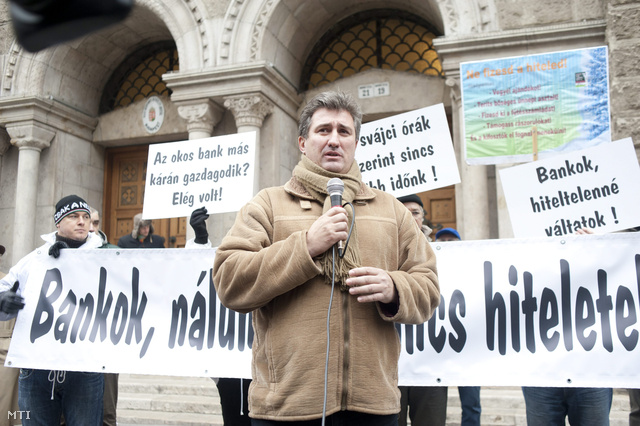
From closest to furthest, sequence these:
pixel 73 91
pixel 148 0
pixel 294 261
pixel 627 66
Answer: pixel 294 261 < pixel 627 66 < pixel 148 0 < pixel 73 91

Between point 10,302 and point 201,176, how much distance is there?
72.5 inches

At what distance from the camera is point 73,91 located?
33.5ft

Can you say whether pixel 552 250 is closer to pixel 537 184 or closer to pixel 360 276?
pixel 537 184

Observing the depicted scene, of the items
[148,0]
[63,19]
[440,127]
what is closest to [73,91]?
[148,0]

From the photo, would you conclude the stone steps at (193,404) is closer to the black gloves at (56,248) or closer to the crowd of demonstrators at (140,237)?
the crowd of demonstrators at (140,237)

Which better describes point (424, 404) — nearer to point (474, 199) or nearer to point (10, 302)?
point (10, 302)

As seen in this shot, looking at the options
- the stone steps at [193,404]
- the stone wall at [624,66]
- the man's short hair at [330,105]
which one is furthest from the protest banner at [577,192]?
the stone wall at [624,66]

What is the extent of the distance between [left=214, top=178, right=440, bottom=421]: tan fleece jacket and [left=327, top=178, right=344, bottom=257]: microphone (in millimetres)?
110

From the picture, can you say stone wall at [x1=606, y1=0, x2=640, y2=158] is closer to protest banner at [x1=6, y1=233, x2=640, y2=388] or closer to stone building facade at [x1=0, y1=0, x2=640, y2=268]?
stone building facade at [x1=0, y1=0, x2=640, y2=268]

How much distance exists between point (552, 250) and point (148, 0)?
25.1ft

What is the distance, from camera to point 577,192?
388cm

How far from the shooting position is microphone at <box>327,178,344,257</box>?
1.86 meters

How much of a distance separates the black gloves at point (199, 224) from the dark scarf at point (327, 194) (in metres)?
1.88

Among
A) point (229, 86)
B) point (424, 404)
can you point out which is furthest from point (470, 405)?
point (229, 86)
